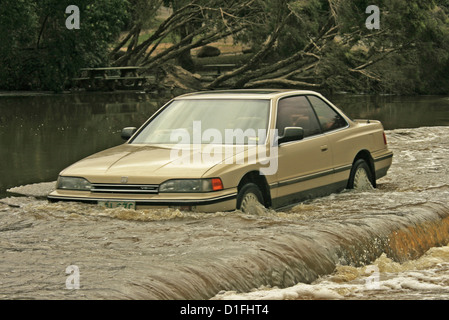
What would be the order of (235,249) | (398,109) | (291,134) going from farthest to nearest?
(398,109)
(291,134)
(235,249)

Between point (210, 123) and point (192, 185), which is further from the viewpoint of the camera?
point (210, 123)

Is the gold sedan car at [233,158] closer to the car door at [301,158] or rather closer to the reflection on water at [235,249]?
the car door at [301,158]

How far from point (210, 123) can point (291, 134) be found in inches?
37.2

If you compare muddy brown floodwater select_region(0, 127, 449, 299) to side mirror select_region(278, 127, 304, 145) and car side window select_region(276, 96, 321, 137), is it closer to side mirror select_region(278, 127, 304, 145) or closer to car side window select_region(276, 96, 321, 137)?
side mirror select_region(278, 127, 304, 145)

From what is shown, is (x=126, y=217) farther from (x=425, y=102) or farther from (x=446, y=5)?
(x=446, y=5)

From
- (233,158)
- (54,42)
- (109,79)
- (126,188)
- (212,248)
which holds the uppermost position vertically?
(54,42)

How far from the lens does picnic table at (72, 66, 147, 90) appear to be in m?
39.3

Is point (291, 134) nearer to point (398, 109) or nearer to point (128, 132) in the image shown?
point (128, 132)

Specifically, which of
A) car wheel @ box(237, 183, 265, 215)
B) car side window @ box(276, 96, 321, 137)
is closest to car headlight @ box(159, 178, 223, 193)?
car wheel @ box(237, 183, 265, 215)

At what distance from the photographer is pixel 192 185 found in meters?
8.65

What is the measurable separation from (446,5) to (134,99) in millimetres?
20756

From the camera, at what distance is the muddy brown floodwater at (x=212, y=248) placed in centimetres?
612

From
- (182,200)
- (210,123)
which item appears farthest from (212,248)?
(210,123)

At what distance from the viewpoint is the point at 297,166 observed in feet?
32.8
